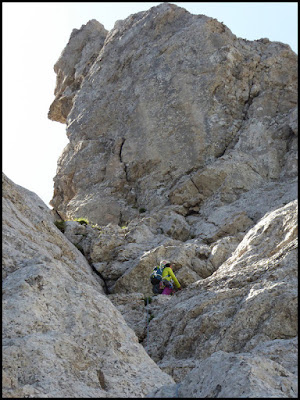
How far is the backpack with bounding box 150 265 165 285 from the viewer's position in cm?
2070

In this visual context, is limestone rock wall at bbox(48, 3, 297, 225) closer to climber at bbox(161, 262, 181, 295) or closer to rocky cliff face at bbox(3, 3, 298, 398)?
rocky cliff face at bbox(3, 3, 298, 398)

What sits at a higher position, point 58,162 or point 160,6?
point 160,6

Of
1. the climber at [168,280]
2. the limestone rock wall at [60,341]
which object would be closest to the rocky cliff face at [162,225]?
the limestone rock wall at [60,341]

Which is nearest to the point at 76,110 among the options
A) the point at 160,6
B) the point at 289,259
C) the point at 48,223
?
the point at 160,6

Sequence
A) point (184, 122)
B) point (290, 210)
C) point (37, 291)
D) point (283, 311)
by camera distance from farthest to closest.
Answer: point (184, 122), point (290, 210), point (283, 311), point (37, 291)

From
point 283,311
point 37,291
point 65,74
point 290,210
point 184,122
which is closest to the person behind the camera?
point 37,291

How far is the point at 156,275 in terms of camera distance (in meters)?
20.7

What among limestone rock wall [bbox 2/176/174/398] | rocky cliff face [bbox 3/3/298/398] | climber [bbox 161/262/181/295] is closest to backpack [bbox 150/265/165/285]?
climber [bbox 161/262/181/295]

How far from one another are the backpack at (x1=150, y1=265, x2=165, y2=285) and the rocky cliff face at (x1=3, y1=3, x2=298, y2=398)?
69cm

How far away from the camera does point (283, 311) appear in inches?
513

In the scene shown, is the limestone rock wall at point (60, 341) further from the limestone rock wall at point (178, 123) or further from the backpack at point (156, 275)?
the limestone rock wall at point (178, 123)

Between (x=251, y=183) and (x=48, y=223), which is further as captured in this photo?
(x=251, y=183)

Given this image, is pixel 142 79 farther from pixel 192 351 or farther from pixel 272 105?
pixel 192 351

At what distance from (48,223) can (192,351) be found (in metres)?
8.91
